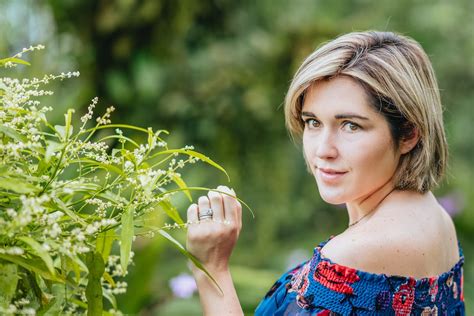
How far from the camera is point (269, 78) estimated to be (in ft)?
14.1

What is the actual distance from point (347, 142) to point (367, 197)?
0.58ft

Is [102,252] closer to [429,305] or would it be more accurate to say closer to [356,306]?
[356,306]

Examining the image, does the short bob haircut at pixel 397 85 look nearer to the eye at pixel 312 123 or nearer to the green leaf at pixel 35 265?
the eye at pixel 312 123

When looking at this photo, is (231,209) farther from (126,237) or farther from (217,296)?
(126,237)

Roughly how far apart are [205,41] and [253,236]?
136cm

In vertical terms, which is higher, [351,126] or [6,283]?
[351,126]

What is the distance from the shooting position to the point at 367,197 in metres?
1.57

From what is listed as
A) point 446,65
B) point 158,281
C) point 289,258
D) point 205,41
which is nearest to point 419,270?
point 158,281

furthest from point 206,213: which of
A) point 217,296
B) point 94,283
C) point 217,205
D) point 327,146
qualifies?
point 94,283

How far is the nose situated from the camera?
146 cm

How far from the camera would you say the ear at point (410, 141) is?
5.00ft

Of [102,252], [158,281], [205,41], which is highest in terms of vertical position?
[205,41]

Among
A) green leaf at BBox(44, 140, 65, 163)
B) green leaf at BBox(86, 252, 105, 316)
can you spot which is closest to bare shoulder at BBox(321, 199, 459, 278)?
green leaf at BBox(86, 252, 105, 316)

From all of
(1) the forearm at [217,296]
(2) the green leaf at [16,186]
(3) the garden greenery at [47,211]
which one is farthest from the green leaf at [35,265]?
(1) the forearm at [217,296]
